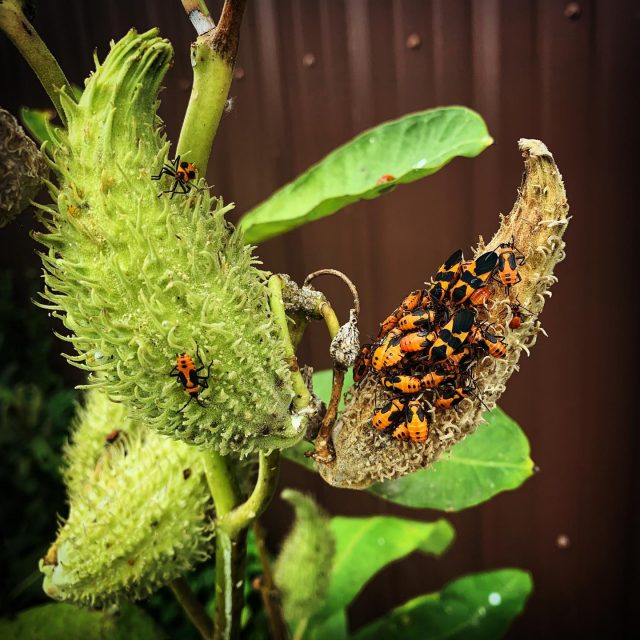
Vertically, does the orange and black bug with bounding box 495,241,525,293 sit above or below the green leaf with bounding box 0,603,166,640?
above

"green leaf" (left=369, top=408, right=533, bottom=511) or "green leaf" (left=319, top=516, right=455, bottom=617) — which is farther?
"green leaf" (left=319, top=516, right=455, bottom=617)

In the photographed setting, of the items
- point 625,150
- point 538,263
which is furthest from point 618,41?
point 538,263

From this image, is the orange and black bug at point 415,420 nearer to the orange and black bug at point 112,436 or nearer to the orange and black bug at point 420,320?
the orange and black bug at point 420,320

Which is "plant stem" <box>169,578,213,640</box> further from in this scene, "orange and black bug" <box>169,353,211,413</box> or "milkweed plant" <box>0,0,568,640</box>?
"orange and black bug" <box>169,353,211,413</box>

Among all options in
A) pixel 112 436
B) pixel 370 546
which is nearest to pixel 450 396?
pixel 112 436

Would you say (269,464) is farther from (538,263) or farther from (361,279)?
(361,279)

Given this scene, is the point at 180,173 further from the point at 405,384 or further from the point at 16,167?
the point at 405,384

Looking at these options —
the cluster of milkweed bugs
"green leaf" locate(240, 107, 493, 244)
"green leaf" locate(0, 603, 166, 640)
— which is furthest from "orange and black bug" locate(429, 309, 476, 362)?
"green leaf" locate(0, 603, 166, 640)
